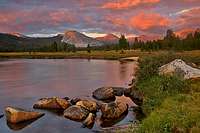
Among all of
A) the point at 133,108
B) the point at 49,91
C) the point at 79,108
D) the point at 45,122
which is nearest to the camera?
the point at 45,122

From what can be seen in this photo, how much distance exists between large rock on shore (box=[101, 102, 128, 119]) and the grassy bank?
7.28ft

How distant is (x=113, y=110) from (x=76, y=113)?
3.54 m

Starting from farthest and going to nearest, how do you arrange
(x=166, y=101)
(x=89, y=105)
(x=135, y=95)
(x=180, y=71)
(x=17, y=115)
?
(x=135, y=95), (x=180, y=71), (x=89, y=105), (x=17, y=115), (x=166, y=101)

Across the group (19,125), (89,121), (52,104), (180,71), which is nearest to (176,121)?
(89,121)

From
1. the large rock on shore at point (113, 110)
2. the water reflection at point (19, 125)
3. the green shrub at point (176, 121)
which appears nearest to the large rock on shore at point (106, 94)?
the large rock on shore at point (113, 110)

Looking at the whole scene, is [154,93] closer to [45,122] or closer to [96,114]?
[96,114]

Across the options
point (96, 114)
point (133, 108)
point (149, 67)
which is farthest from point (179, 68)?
point (96, 114)

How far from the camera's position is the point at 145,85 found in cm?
3856

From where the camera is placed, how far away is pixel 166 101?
26844 mm

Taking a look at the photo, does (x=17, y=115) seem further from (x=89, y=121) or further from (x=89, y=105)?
(x=89, y=105)

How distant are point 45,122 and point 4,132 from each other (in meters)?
4.15

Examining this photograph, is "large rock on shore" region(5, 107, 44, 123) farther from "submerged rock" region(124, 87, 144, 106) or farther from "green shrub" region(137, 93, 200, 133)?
"green shrub" region(137, 93, 200, 133)

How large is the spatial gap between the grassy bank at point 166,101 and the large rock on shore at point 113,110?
222 centimetres

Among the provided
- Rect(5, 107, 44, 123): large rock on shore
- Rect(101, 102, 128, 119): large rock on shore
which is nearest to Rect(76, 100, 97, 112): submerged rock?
Rect(101, 102, 128, 119): large rock on shore
